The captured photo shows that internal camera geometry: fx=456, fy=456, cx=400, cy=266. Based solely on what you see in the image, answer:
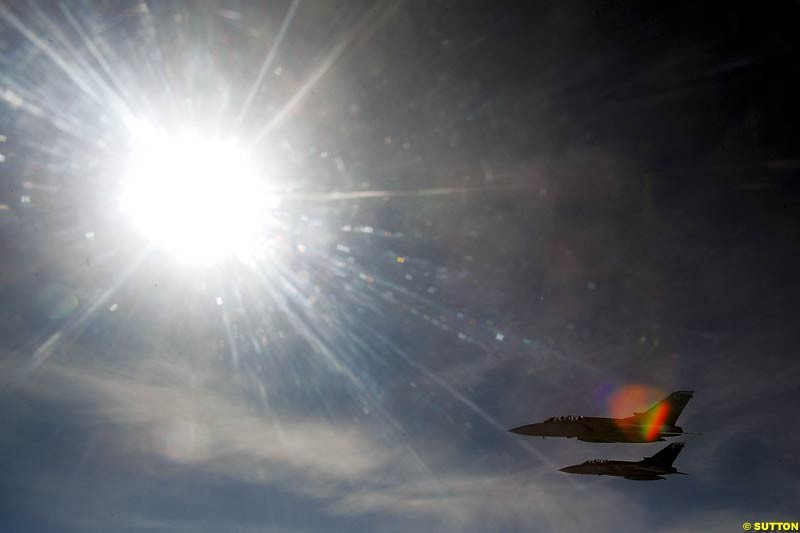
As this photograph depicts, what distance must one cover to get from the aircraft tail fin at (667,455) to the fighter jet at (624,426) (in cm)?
1271

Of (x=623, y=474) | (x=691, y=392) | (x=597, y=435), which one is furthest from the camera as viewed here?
(x=623, y=474)

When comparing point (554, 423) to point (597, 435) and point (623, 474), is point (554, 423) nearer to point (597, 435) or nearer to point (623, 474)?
point (597, 435)

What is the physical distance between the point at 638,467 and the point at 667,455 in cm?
666

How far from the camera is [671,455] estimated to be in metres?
64.3

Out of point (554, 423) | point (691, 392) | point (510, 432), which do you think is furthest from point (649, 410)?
point (510, 432)

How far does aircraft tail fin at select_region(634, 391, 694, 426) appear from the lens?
53.9 m

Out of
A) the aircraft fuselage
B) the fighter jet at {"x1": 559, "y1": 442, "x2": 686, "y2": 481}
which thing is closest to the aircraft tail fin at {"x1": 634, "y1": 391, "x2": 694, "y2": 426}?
the aircraft fuselage

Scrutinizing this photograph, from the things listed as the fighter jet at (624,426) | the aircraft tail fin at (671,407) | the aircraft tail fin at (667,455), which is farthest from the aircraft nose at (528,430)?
the aircraft tail fin at (667,455)

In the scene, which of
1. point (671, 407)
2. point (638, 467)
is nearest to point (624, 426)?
point (671, 407)

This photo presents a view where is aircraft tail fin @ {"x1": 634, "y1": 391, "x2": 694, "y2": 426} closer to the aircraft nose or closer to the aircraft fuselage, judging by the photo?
the aircraft fuselage

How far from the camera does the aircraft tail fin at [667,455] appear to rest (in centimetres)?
6406

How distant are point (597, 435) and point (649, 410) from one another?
292 inches

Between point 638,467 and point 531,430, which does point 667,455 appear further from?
point 531,430

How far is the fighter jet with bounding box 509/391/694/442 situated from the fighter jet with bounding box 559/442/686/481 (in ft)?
34.7
